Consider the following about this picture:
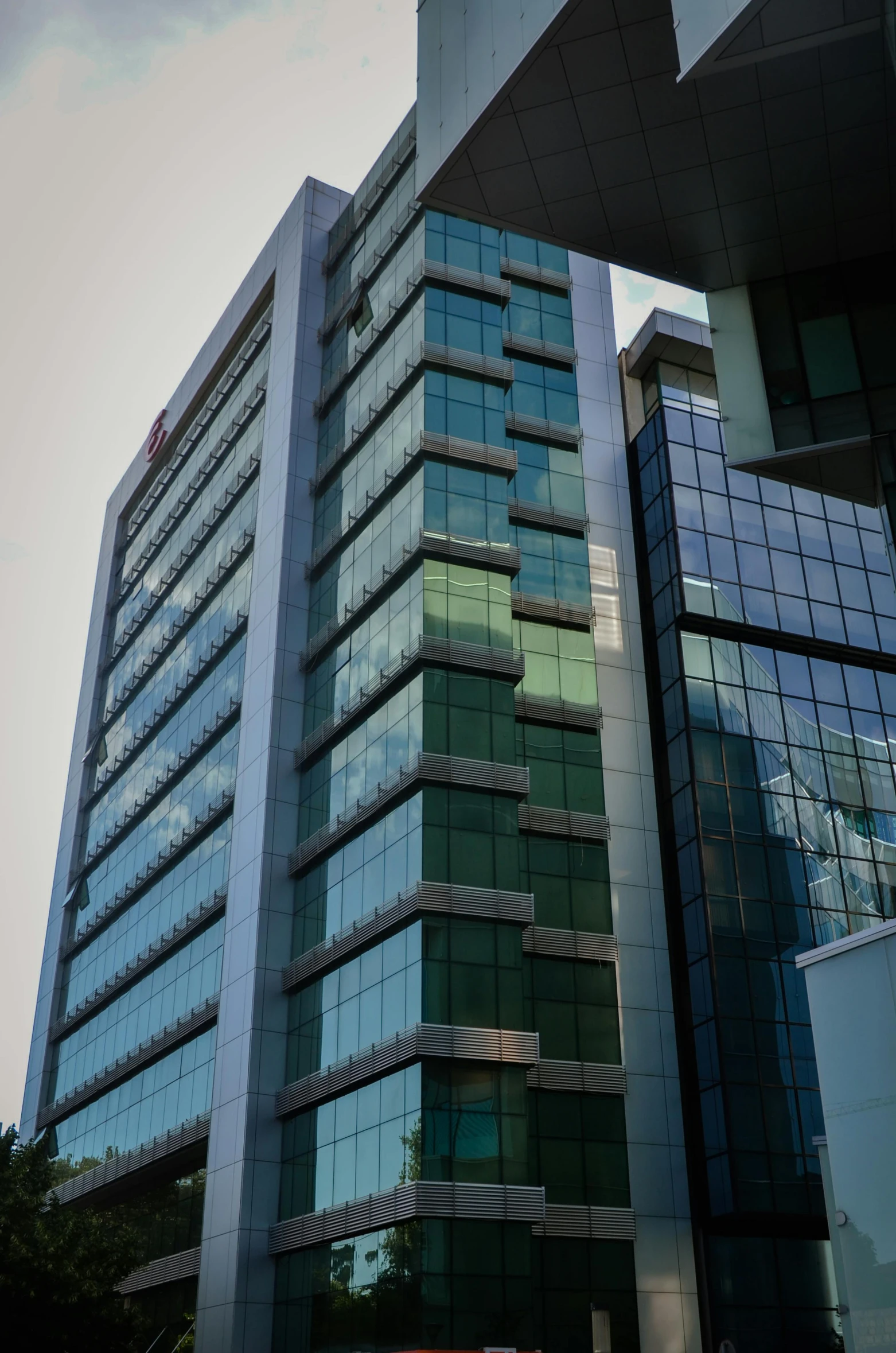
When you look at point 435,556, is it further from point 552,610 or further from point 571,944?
point 571,944

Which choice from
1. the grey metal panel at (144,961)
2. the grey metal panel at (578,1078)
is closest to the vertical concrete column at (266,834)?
the grey metal panel at (144,961)

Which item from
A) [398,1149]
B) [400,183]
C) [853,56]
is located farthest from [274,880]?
[853,56]

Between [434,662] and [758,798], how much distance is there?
41.6ft

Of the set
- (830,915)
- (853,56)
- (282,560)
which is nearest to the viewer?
(853,56)

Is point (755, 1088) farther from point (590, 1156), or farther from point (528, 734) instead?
point (528, 734)

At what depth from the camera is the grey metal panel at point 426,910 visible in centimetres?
4509

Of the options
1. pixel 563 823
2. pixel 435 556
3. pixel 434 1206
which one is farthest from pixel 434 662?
pixel 434 1206

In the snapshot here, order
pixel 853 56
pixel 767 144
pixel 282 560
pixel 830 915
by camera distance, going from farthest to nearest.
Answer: pixel 282 560 < pixel 830 915 < pixel 767 144 < pixel 853 56

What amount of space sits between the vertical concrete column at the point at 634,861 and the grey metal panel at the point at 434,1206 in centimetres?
528

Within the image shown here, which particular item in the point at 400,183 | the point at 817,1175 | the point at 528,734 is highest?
the point at 400,183

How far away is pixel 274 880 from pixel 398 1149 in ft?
45.5

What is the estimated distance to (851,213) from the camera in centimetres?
3231

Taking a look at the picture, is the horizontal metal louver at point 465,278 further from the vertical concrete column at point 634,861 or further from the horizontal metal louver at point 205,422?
the horizontal metal louver at point 205,422

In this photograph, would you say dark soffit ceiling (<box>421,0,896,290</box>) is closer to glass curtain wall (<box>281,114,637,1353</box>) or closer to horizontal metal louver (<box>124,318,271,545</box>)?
glass curtain wall (<box>281,114,637,1353</box>)
